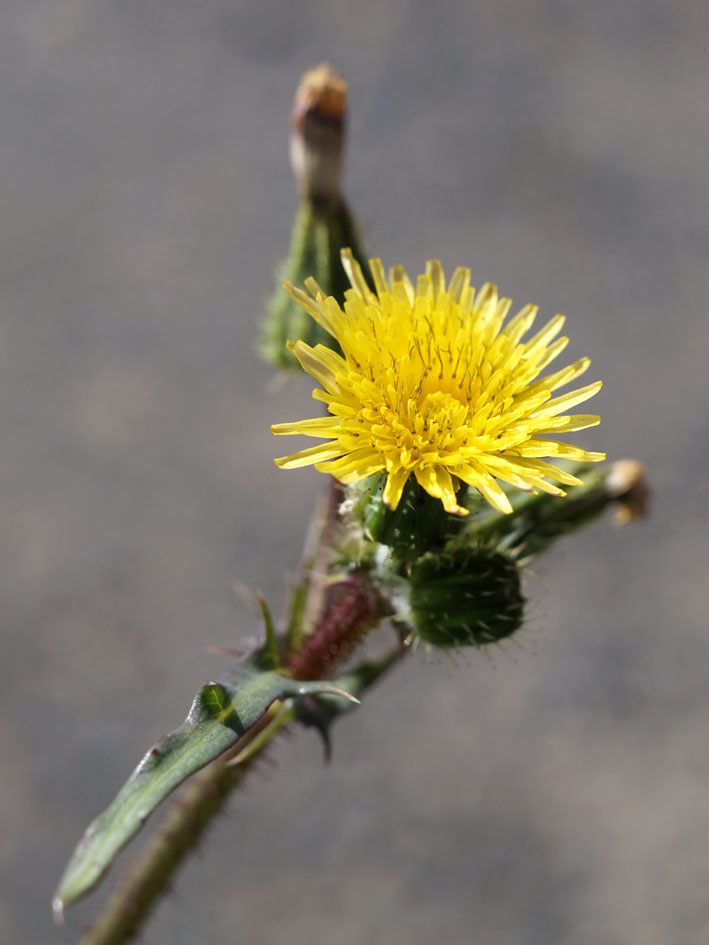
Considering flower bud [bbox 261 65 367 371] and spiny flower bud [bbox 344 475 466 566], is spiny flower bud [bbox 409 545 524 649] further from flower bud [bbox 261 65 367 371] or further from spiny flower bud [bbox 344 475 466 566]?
flower bud [bbox 261 65 367 371]

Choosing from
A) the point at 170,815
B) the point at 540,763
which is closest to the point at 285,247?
the point at 540,763

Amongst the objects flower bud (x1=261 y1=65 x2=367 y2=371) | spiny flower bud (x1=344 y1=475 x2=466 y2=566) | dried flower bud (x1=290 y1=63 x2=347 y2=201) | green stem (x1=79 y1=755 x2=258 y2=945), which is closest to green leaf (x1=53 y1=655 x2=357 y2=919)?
spiny flower bud (x1=344 y1=475 x2=466 y2=566)

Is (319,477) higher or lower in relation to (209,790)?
higher

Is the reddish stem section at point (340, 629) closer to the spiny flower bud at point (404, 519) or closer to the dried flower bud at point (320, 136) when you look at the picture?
the spiny flower bud at point (404, 519)

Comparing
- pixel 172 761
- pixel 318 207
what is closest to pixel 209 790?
pixel 172 761

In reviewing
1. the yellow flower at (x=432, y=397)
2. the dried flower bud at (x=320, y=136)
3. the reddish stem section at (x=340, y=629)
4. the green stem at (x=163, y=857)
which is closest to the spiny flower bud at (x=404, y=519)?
the yellow flower at (x=432, y=397)

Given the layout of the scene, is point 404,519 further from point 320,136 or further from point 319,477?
point 319,477
